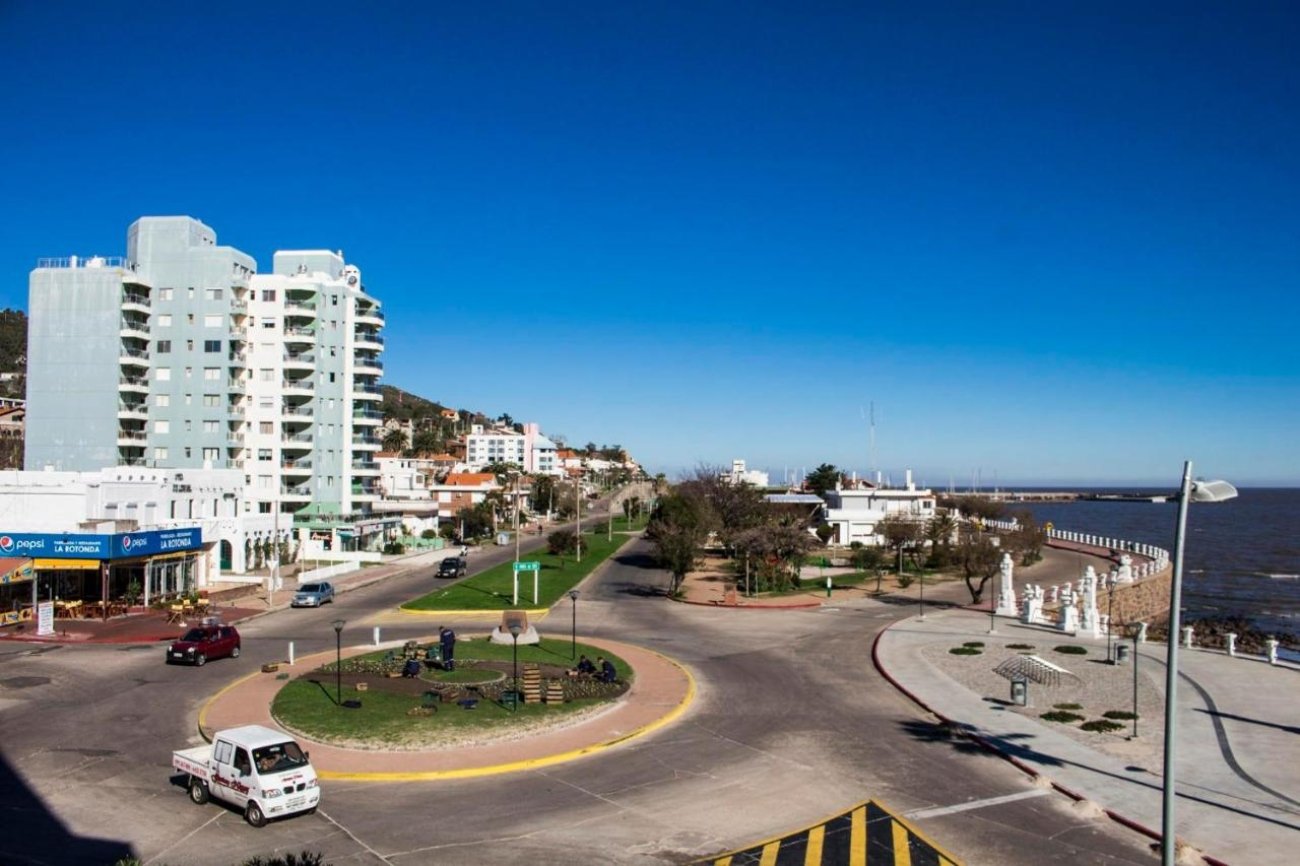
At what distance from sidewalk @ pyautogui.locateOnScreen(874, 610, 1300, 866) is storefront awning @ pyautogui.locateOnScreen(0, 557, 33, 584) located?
1481 inches

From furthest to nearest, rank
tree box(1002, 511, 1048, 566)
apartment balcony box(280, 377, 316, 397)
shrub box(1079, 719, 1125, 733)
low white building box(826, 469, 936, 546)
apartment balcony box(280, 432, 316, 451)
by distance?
low white building box(826, 469, 936, 546), apartment balcony box(280, 377, 316, 397), apartment balcony box(280, 432, 316, 451), tree box(1002, 511, 1048, 566), shrub box(1079, 719, 1125, 733)

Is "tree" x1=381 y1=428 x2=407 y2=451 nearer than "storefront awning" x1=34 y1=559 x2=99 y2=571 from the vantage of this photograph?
No

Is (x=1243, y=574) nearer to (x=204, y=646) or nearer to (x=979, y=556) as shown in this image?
(x=979, y=556)

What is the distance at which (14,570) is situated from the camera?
137ft

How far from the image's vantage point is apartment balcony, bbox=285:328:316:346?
76.2 m

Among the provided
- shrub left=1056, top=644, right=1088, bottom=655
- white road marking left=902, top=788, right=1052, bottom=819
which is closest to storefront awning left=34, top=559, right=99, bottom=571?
white road marking left=902, top=788, right=1052, bottom=819

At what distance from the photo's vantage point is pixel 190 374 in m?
74.2

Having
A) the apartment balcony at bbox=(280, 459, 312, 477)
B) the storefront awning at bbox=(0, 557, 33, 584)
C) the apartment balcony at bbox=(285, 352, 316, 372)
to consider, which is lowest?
the storefront awning at bbox=(0, 557, 33, 584)

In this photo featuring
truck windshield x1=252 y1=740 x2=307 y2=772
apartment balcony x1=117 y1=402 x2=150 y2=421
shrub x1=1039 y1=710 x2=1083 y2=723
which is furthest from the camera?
apartment balcony x1=117 y1=402 x2=150 y2=421

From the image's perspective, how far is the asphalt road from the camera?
16.7 m

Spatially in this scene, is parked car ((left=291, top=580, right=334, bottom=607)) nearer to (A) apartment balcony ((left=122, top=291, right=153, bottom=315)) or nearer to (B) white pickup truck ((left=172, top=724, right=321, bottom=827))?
(B) white pickup truck ((left=172, top=724, right=321, bottom=827))

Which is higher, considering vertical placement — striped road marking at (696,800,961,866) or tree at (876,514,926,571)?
tree at (876,514,926,571)

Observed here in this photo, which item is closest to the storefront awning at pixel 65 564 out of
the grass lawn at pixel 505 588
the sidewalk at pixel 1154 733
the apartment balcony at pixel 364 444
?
the grass lawn at pixel 505 588

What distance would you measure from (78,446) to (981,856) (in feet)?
250
